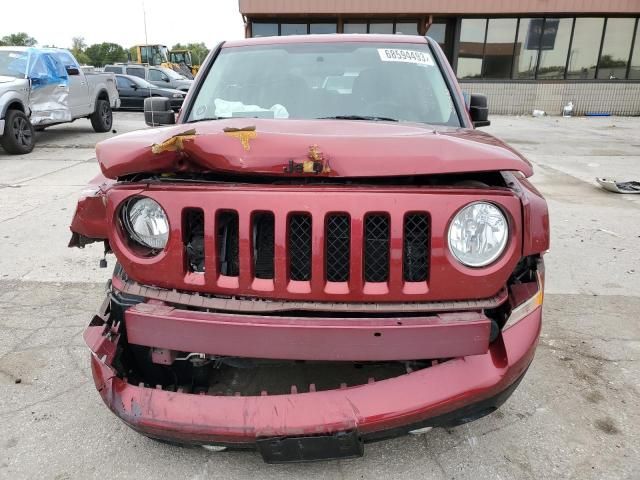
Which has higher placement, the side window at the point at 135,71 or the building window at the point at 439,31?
the building window at the point at 439,31

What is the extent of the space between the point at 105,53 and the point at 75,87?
48.2m

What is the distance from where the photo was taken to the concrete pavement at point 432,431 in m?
2.10

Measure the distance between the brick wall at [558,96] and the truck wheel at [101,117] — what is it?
12.1 meters

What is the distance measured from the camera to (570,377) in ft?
9.11

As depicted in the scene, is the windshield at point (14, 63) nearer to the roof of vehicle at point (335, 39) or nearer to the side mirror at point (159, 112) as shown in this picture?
the side mirror at point (159, 112)

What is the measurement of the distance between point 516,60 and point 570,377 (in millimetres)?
17972

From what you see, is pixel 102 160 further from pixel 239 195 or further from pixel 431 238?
pixel 431 238

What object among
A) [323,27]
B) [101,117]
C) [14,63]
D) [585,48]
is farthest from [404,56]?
[585,48]

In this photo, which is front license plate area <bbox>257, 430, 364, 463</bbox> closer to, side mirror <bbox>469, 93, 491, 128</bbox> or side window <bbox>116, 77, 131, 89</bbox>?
side mirror <bbox>469, 93, 491, 128</bbox>

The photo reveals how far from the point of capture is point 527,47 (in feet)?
59.0

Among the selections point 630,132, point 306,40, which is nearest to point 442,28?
point 630,132

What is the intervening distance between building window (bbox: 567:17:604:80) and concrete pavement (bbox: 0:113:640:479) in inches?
598

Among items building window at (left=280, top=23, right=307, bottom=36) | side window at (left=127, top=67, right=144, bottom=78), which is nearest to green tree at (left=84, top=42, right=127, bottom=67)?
side window at (left=127, top=67, right=144, bottom=78)

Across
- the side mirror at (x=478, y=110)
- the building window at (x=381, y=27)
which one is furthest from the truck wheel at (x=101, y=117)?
the side mirror at (x=478, y=110)
